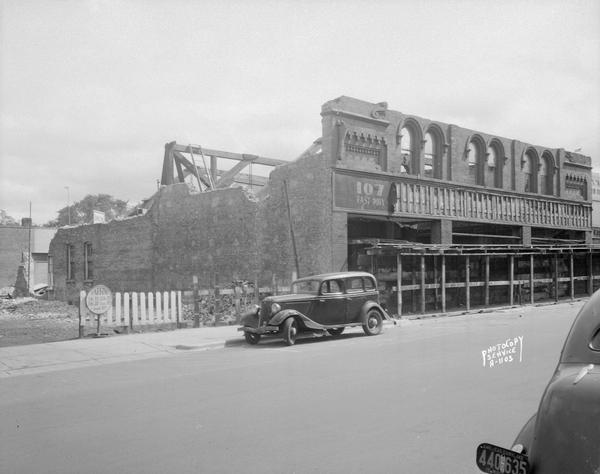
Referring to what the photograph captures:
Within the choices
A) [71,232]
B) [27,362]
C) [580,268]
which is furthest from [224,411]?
[71,232]

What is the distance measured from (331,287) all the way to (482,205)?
13863 mm

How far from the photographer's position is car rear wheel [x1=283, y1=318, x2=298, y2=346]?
12.0 metres

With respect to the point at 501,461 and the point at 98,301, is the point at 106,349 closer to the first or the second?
the point at 98,301

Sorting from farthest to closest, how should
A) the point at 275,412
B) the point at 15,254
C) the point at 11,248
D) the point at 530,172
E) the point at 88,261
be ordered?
the point at 15,254 → the point at 11,248 → the point at 88,261 → the point at 530,172 → the point at 275,412

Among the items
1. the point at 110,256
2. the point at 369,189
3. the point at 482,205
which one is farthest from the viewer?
the point at 110,256

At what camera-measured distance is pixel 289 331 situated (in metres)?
12.1

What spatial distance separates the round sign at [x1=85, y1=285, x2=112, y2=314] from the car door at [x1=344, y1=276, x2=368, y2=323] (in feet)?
20.0

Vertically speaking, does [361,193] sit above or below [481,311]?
above

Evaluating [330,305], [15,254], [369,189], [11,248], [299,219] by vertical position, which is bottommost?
[330,305]

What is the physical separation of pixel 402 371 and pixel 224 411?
317cm

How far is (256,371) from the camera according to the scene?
8.67 metres

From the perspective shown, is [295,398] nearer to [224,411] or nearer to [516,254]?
[224,411]

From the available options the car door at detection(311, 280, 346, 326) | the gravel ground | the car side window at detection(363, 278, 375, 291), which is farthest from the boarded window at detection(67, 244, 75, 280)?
the car door at detection(311, 280, 346, 326)

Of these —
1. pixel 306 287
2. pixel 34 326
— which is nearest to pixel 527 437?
pixel 306 287
